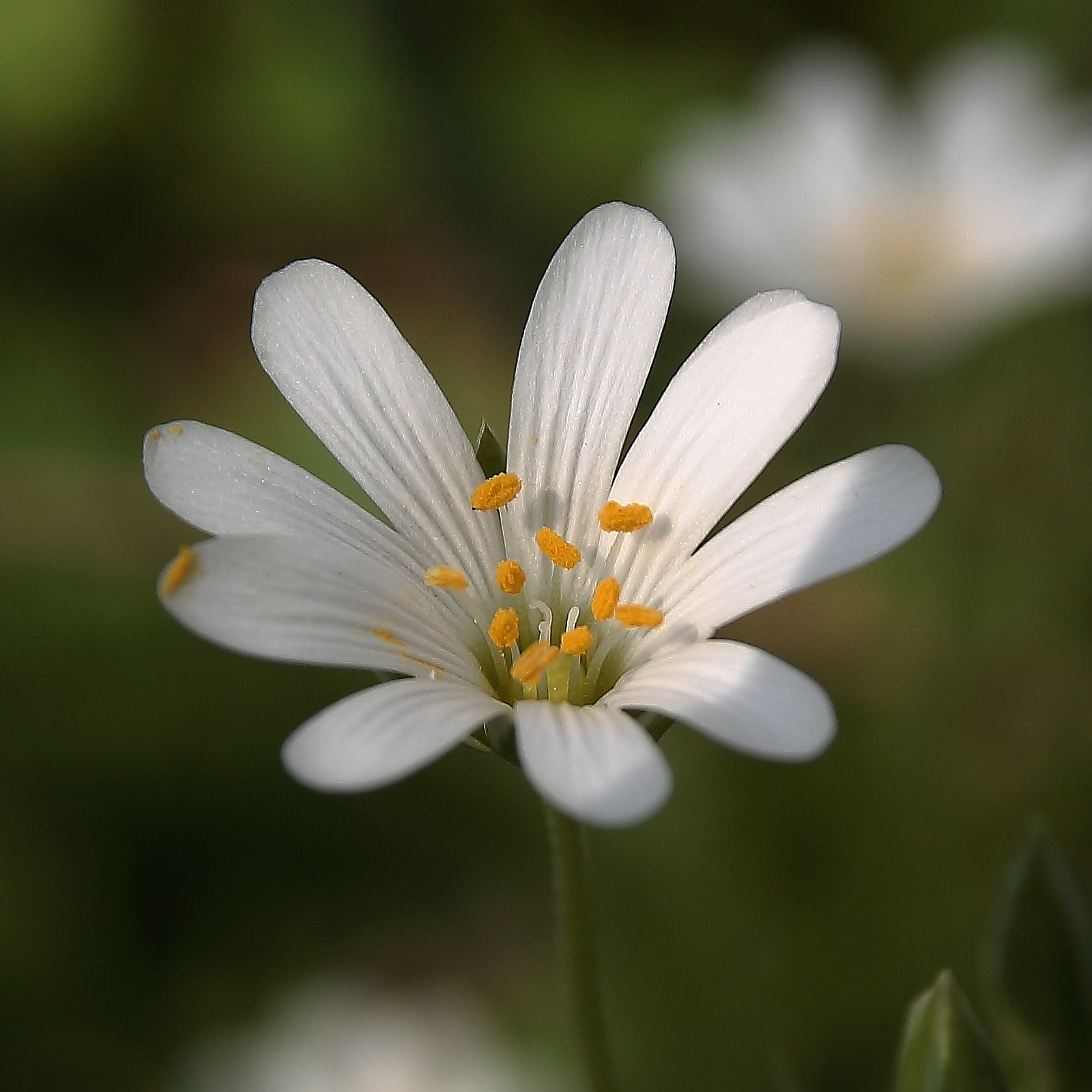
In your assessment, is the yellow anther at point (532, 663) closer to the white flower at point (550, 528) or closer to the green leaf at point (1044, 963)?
the white flower at point (550, 528)

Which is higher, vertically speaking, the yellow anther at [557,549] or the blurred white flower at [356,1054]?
the yellow anther at [557,549]

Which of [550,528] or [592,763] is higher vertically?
[550,528]

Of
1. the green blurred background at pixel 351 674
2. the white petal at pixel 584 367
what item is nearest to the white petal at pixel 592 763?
the white petal at pixel 584 367

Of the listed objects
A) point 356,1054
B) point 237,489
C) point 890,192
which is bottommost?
point 356,1054

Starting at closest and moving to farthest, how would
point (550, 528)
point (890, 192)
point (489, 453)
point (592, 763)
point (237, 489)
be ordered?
point (592, 763) → point (237, 489) → point (489, 453) → point (550, 528) → point (890, 192)

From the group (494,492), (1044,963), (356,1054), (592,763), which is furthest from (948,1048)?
(356,1054)

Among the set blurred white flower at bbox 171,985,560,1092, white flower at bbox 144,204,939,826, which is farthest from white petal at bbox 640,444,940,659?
blurred white flower at bbox 171,985,560,1092

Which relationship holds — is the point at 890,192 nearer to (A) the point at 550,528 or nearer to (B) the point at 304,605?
(A) the point at 550,528
